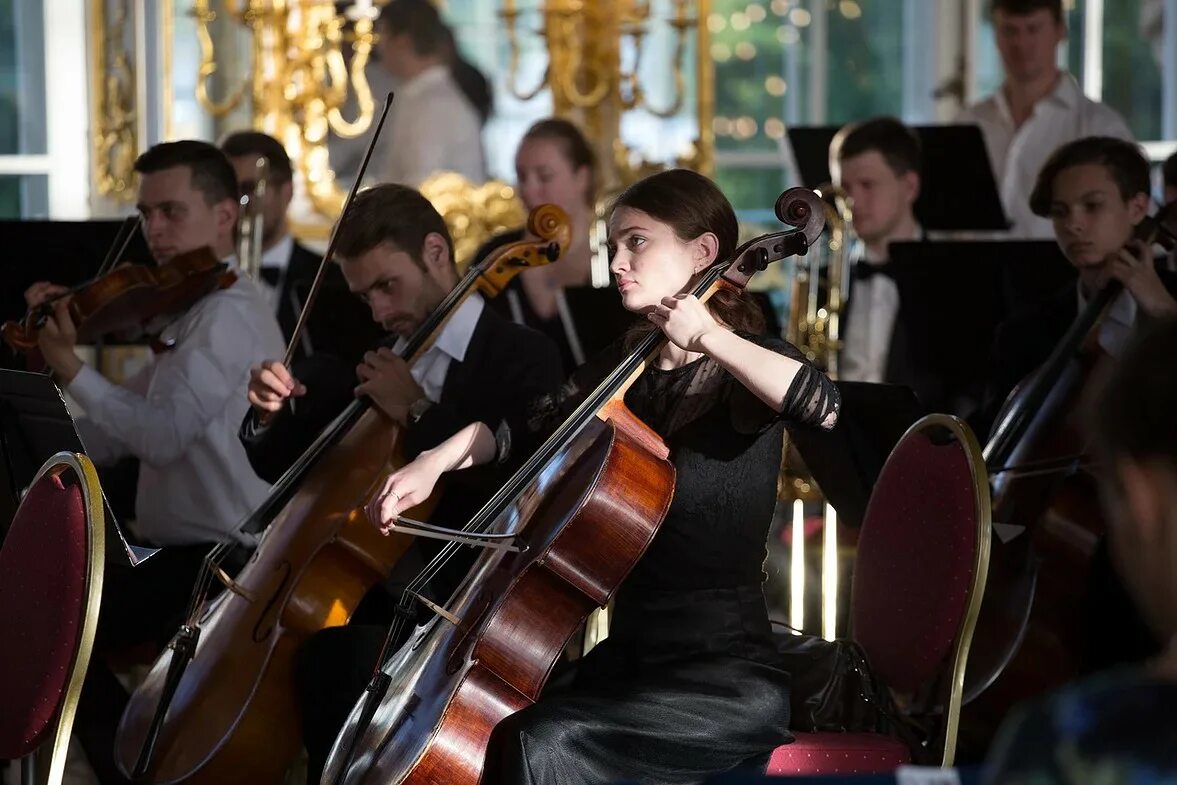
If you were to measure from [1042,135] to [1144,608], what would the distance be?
12.5ft

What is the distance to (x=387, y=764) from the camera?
1853 millimetres

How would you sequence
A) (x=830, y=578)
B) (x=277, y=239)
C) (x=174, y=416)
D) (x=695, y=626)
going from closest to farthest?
1. (x=695, y=626)
2. (x=174, y=416)
3. (x=830, y=578)
4. (x=277, y=239)

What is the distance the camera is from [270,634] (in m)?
2.36

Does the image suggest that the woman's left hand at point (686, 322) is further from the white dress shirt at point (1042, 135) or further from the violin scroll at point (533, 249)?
the white dress shirt at point (1042, 135)

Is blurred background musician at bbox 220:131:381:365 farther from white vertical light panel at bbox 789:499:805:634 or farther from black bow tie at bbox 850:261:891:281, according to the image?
black bow tie at bbox 850:261:891:281

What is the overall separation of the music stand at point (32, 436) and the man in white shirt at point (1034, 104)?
117 inches

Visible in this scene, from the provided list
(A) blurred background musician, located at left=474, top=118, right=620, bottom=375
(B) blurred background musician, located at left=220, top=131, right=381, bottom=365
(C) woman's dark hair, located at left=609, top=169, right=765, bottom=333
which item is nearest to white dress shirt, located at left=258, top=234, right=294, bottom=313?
(B) blurred background musician, located at left=220, top=131, right=381, bottom=365

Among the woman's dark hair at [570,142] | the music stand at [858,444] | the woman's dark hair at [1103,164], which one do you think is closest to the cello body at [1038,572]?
the music stand at [858,444]

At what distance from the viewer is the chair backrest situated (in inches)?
75.5

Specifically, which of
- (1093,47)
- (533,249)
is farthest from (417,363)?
(1093,47)

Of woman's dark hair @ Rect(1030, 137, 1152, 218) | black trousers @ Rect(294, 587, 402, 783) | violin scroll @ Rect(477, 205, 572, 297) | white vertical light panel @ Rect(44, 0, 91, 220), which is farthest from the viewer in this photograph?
white vertical light panel @ Rect(44, 0, 91, 220)

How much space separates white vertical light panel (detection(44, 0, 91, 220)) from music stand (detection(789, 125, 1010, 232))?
2871mm

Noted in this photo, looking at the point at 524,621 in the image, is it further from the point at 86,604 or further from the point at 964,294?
the point at 964,294

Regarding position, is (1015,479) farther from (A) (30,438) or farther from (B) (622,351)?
(A) (30,438)
